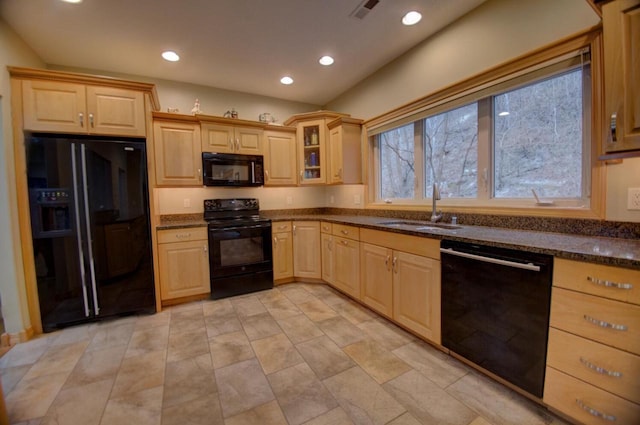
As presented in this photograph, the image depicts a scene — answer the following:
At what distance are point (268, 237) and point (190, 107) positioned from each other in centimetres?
196

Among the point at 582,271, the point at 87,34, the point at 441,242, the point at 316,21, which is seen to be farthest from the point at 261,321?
the point at 87,34

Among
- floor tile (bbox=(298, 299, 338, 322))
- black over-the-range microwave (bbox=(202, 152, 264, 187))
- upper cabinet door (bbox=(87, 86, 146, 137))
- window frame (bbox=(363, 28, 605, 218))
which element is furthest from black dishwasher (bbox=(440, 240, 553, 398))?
upper cabinet door (bbox=(87, 86, 146, 137))

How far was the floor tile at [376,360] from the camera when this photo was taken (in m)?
1.67

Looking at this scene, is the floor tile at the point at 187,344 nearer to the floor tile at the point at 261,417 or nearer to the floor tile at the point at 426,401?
the floor tile at the point at 261,417

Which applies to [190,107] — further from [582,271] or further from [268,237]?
[582,271]

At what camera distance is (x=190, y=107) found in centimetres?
331

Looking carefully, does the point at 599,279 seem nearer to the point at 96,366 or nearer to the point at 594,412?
the point at 594,412

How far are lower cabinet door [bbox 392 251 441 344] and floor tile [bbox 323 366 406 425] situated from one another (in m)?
0.60

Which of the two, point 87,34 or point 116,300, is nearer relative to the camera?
point 87,34

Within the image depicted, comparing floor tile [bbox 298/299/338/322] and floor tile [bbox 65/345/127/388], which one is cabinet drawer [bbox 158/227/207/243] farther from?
floor tile [bbox 298/299/338/322]

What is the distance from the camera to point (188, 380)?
165 cm

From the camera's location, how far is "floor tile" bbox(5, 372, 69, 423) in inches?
55.5

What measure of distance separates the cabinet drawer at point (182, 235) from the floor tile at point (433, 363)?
2.30 metres

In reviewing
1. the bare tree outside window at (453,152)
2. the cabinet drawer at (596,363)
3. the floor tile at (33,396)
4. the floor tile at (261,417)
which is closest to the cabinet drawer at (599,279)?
the cabinet drawer at (596,363)
